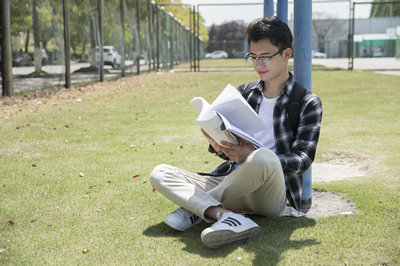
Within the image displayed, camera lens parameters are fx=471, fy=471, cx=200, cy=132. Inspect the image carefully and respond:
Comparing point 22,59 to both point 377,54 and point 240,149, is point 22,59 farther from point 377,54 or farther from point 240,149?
point 377,54

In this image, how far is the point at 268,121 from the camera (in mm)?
3127

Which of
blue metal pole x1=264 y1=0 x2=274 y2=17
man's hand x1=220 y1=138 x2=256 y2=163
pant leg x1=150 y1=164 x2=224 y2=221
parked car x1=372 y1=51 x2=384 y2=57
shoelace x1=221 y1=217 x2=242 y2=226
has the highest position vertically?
parked car x1=372 y1=51 x2=384 y2=57

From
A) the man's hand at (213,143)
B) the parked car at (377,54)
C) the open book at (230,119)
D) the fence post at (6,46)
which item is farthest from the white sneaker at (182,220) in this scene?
the parked car at (377,54)

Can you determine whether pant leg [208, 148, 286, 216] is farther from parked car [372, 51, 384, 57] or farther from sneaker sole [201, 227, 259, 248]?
parked car [372, 51, 384, 57]

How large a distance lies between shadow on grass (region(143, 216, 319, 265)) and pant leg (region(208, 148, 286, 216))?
12 centimetres

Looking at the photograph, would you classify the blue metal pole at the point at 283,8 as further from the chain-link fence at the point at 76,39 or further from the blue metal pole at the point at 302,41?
the chain-link fence at the point at 76,39

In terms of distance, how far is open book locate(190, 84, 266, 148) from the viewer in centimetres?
265

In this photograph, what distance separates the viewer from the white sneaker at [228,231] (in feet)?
8.82

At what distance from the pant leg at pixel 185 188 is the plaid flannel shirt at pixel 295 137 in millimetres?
513

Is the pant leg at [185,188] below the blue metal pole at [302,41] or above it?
below

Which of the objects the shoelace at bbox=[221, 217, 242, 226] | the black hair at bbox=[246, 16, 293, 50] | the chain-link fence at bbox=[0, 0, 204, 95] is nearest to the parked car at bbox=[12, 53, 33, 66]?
the chain-link fence at bbox=[0, 0, 204, 95]

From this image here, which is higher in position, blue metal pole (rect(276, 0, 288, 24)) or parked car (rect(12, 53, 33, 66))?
blue metal pole (rect(276, 0, 288, 24))

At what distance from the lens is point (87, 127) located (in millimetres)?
7012

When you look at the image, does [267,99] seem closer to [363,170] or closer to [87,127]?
[363,170]
